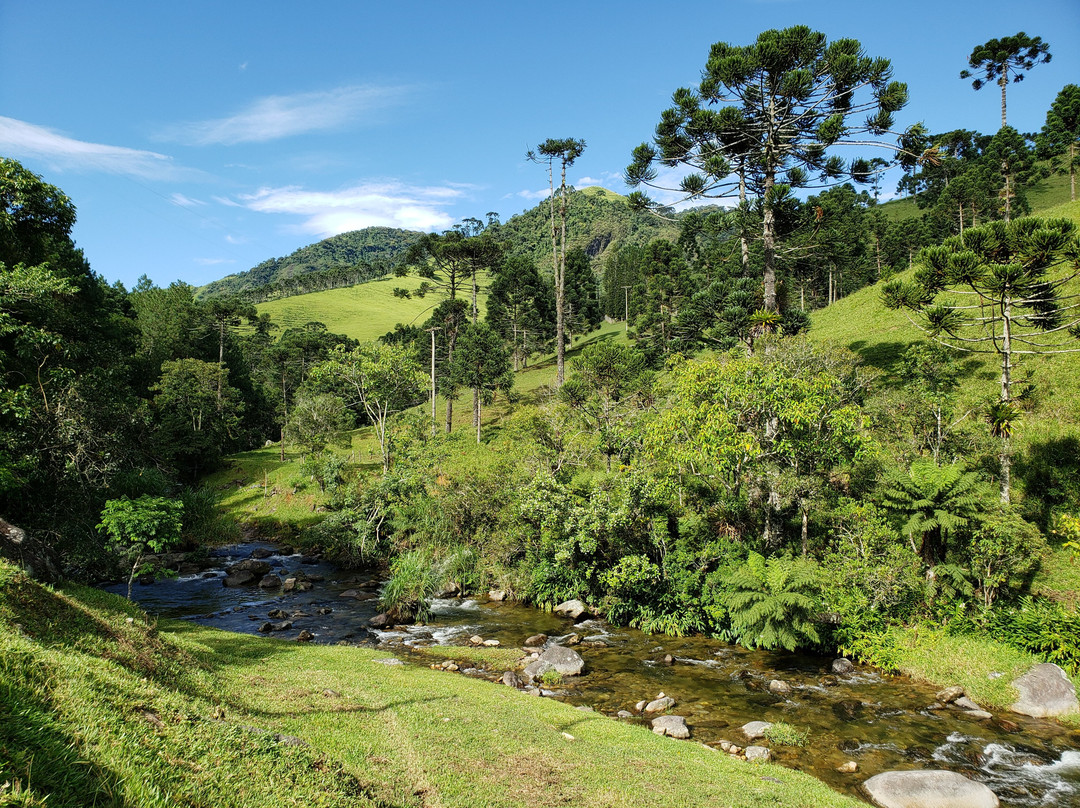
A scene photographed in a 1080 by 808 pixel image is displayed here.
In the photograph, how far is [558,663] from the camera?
1459 centimetres

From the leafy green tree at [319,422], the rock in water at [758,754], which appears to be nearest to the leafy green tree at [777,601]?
the rock in water at [758,754]

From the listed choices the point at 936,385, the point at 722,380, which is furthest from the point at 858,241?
the point at 722,380

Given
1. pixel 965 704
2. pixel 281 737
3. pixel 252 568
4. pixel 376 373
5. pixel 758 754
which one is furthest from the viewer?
pixel 376 373

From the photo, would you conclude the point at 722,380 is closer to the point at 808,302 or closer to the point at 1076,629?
the point at 1076,629

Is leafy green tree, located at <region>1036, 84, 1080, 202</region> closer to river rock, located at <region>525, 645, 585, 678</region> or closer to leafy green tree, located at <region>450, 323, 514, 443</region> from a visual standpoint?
leafy green tree, located at <region>450, 323, 514, 443</region>

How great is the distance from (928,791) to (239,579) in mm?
25601

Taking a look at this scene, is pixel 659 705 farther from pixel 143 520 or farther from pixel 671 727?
pixel 143 520

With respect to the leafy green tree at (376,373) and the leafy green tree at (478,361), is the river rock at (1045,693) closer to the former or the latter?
the leafy green tree at (376,373)

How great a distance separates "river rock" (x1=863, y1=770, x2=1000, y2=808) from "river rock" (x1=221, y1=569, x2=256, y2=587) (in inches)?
966

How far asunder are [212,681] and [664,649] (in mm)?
11949

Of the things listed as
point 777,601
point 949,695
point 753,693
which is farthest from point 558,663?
point 949,695

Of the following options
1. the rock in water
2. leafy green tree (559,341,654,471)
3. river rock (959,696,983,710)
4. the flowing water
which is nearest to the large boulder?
the flowing water

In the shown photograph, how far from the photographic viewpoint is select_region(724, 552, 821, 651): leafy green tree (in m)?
14.4

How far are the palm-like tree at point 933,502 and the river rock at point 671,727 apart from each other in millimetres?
8310
